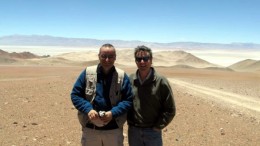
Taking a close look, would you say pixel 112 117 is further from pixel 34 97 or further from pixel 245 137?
pixel 34 97

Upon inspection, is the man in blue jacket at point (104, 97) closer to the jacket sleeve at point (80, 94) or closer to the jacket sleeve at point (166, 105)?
the jacket sleeve at point (80, 94)

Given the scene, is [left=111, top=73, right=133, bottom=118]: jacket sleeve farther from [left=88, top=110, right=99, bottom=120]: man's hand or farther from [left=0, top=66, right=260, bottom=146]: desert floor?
[left=0, top=66, right=260, bottom=146]: desert floor

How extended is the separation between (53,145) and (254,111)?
29.2 ft

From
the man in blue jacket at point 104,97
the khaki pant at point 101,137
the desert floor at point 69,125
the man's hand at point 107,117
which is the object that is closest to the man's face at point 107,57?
the man in blue jacket at point 104,97

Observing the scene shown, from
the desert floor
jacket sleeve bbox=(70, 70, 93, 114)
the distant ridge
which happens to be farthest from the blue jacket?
the distant ridge

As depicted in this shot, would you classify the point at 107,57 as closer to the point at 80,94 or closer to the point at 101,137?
the point at 80,94

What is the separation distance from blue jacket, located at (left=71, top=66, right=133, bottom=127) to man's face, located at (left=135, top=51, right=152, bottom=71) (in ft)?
0.64

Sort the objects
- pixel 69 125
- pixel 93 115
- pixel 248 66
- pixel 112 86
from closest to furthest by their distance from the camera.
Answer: pixel 93 115 < pixel 112 86 < pixel 69 125 < pixel 248 66

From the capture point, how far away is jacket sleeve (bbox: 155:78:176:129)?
391 cm

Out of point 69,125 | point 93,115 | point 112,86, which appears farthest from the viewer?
point 69,125

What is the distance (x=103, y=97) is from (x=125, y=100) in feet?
0.73

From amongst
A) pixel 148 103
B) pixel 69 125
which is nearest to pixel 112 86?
pixel 148 103

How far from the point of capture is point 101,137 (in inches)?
155

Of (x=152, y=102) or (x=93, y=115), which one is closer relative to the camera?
(x=93, y=115)
